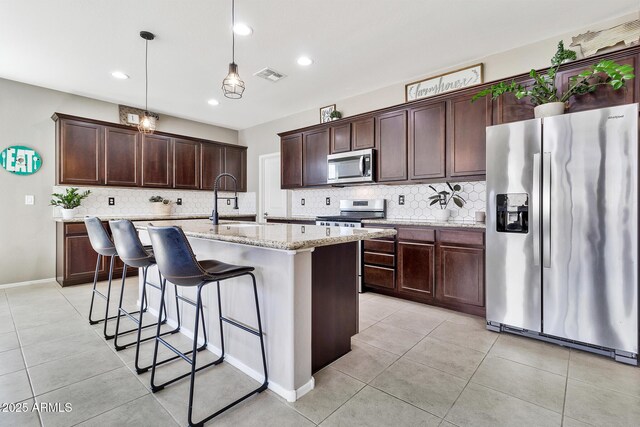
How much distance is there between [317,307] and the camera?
77.6 inches

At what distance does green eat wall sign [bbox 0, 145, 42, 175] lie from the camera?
3.98 meters

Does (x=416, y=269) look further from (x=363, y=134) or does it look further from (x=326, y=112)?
(x=326, y=112)

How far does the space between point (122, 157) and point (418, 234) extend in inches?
174

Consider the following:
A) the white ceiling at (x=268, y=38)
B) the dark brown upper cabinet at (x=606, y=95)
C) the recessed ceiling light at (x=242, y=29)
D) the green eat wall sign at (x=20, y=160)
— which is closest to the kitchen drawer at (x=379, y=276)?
the dark brown upper cabinet at (x=606, y=95)

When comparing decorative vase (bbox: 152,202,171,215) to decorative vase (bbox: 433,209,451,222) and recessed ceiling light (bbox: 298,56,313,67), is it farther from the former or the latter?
decorative vase (bbox: 433,209,451,222)

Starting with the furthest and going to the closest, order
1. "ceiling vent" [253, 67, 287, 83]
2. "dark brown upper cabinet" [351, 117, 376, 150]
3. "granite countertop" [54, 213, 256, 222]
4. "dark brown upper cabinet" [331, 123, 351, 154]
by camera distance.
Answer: "dark brown upper cabinet" [331, 123, 351, 154] < "granite countertop" [54, 213, 256, 222] < "dark brown upper cabinet" [351, 117, 376, 150] < "ceiling vent" [253, 67, 287, 83]

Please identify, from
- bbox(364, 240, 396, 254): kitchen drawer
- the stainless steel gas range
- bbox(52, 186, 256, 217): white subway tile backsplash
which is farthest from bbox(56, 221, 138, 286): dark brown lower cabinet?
bbox(364, 240, 396, 254): kitchen drawer

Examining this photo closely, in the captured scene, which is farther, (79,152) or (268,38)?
(79,152)

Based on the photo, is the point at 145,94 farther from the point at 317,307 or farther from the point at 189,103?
the point at 317,307

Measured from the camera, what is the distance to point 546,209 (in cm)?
235

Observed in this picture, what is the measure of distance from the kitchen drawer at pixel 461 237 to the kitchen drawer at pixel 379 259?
615 millimetres

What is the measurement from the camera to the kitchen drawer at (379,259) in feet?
11.7

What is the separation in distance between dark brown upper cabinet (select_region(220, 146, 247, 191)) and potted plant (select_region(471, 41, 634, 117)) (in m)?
4.77

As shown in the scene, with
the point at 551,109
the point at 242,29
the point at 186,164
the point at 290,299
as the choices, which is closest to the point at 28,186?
the point at 186,164
